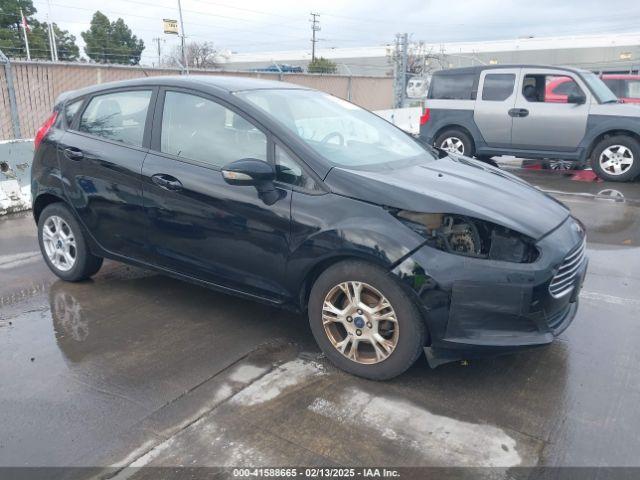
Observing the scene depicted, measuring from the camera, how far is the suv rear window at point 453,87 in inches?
414

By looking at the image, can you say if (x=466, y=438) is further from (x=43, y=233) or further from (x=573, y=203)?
(x=573, y=203)

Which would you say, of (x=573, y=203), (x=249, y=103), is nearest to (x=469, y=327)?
(x=249, y=103)

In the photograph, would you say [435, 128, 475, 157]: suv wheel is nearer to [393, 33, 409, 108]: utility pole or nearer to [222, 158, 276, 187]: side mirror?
[393, 33, 409, 108]: utility pole

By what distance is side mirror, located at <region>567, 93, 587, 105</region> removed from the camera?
30.8 ft

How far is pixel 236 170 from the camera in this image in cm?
338

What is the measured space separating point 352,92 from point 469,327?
55.9 ft

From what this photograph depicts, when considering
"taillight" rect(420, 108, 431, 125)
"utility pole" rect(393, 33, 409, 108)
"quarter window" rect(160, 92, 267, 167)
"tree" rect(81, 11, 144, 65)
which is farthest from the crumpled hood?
"tree" rect(81, 11, 144, 65)

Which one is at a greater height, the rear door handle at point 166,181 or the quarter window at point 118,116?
the quarter window at point 118,116

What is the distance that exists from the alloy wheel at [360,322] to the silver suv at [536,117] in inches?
292

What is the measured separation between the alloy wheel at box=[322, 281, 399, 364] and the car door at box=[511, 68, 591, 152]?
25.5 ft

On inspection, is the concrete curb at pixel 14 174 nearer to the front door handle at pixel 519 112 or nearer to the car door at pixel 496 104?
the car door at pixel 496 104

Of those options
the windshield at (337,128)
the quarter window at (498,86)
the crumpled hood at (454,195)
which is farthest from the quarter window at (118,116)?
the quarter window at (498,86)

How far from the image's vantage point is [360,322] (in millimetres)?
3240

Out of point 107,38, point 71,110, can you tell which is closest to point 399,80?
point 71,110
